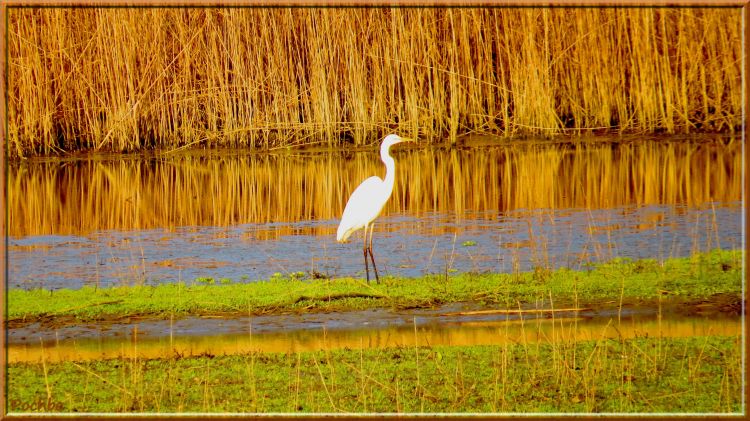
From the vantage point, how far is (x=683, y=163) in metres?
14.2

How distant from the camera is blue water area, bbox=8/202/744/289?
378 inches

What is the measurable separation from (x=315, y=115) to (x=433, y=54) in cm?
197

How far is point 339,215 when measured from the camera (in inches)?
494

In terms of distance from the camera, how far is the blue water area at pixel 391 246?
31.5 feet

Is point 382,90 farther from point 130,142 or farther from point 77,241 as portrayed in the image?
point 77,241

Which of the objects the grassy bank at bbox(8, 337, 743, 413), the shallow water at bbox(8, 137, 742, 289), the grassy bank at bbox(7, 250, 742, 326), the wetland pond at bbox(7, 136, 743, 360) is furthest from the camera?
the shallow water at bbox(8, 137, 742, 289)

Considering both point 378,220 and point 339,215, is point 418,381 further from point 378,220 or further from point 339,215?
point 339,215

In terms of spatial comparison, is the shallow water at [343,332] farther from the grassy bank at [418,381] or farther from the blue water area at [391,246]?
the blue water area at [391,246]

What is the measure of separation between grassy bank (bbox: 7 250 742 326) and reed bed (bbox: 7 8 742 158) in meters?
6.28

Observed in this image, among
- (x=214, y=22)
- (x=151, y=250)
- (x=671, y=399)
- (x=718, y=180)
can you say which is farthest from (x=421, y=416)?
(x=214, y=22)

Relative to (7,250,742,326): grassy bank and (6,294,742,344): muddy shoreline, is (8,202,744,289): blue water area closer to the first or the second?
(7,250,742,326): grassy bank

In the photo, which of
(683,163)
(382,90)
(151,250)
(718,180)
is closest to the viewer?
(151,250)

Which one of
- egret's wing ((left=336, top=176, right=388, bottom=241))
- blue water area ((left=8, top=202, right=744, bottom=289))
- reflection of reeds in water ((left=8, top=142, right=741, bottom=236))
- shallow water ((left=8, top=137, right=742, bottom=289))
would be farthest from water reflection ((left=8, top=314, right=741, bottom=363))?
reflection of reeds in water ((left=8, top=142, right=741, bottom=236))

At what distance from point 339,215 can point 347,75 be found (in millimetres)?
3132
